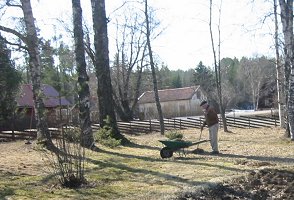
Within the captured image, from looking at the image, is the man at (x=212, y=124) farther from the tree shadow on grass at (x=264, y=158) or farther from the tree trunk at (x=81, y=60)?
the tree trunk at (x=81, y=60)

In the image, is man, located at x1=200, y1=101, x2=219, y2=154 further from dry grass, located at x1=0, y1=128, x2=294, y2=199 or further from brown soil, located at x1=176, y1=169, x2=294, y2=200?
brown soil, located at x1=176, y1=169, x2=294, y2=200

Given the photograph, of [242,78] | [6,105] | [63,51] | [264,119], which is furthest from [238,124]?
[242,78]

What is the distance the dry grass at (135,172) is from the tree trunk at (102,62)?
8.56 ft

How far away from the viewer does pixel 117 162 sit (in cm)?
1201

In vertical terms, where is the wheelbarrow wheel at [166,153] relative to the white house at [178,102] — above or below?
below

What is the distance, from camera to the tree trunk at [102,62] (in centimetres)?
1698

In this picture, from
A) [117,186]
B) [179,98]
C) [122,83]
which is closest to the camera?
[117,186]

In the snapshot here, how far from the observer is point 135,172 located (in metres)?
10.4

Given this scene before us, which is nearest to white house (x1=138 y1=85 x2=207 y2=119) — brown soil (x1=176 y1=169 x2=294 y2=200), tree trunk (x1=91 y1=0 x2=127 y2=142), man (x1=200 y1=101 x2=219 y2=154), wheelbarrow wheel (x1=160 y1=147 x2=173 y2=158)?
tree trunk (x1=91 y1=0 x2=127 y2=142)

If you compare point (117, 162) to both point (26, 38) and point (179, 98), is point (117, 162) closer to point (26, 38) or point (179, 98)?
point (26, 38)

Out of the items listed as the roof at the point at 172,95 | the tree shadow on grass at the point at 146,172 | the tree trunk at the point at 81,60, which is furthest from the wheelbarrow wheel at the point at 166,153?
the roof at the point at 172,95

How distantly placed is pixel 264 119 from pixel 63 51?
87.5 ft

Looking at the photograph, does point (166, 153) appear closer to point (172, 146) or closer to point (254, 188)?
point (172, 146)

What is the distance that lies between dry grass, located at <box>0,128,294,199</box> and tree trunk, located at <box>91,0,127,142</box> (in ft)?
8.56
